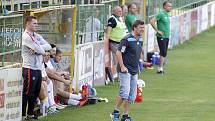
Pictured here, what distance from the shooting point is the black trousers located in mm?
13461

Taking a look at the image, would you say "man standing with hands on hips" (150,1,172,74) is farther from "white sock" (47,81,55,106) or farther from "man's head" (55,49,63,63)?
"white sock" (47,81,55,106)

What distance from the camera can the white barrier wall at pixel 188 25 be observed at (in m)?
26.9

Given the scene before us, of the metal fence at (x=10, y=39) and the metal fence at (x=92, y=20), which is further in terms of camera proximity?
the metal fence at (x=92, y=20)

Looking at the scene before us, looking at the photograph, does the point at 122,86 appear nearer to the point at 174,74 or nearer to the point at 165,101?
the point at 165,101

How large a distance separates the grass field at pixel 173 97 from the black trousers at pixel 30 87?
0.48m

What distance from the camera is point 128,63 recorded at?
1370cm

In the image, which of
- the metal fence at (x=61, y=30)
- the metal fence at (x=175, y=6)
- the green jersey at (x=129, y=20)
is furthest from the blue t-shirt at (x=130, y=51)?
the metal fence at (x=175, y=6)

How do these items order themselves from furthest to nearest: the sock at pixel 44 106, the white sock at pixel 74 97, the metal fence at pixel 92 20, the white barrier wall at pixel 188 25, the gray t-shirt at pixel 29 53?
the white barrier wall at pixel 188 25 → the metal fence at pixel 92 20 → the white sock at pixel 74 97 → the sock at pixel 44 106 → the gray t-shirt at pixel 29 53

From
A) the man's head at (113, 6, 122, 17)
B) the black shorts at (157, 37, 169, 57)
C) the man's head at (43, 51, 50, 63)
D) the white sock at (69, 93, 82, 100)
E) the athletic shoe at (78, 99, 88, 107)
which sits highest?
the man's head at (113, 6, 122, 17)

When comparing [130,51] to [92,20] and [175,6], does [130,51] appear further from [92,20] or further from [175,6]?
[175,6]

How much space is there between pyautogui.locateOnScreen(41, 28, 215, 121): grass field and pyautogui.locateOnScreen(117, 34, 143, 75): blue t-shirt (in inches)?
48.8

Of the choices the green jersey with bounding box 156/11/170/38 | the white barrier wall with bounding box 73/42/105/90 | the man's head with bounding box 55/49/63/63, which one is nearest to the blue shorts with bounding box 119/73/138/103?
the man's head with bounding box 55/49/63/63

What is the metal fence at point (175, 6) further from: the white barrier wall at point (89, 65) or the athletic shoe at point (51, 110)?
the athletic shoe at point (51, 110)

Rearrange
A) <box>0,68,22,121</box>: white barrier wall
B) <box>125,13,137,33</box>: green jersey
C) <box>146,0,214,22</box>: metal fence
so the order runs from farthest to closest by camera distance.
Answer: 1. <box>146,0,214,22</box>: metal fence
2. <box>125,13,137,33</box>: green jersey
3. <box>0,68,22,121</box>: white barrier wall
